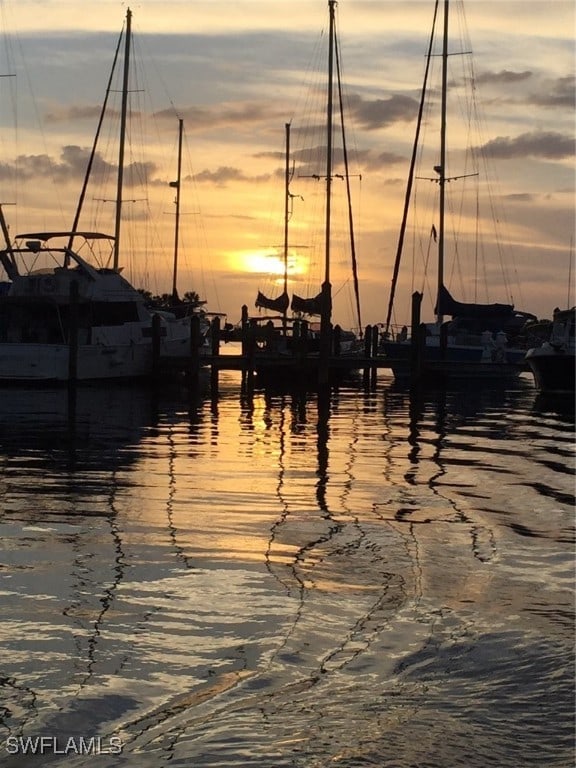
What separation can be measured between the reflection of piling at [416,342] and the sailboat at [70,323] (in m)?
9.23

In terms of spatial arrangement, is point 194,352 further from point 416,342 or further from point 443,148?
point 443,148

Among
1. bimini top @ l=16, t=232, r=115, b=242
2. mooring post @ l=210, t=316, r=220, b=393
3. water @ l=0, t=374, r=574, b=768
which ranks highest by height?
bimini top @ l=16, t=232, r=115, b=242

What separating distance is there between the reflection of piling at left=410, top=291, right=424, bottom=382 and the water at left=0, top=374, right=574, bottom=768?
22.6 m

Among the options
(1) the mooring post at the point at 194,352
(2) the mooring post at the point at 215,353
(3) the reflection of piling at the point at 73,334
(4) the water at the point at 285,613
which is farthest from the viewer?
(2) the mooring post at the point at 215,353

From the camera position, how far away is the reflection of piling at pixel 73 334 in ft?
117

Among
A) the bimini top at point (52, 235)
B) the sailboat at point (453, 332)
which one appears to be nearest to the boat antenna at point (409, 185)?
the sailboat at point (453, 332)

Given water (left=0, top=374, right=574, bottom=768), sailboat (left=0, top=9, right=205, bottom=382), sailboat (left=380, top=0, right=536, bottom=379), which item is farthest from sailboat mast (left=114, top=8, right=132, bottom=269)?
water (left=0, top=374, right=574, bottom=768)

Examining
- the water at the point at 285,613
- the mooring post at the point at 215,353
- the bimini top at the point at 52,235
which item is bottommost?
the water at the point at 285,613

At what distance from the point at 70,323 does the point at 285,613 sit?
29021mm

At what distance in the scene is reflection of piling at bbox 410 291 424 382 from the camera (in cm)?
4103

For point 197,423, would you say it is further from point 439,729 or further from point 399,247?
point 399,247

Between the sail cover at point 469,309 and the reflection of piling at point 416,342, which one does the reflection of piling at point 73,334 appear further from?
the sail cover at point 469,309

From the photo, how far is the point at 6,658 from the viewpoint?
7.09 m

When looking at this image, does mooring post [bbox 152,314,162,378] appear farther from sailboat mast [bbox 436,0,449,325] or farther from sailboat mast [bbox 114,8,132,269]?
sailboat mast [bbox 436,0,449,325]
